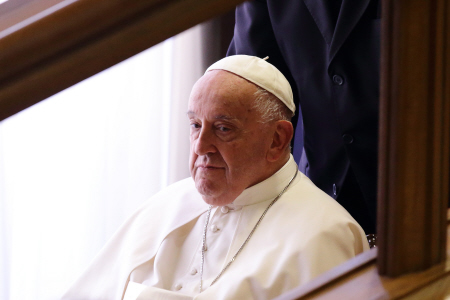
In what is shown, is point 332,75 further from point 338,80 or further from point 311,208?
point 311,208

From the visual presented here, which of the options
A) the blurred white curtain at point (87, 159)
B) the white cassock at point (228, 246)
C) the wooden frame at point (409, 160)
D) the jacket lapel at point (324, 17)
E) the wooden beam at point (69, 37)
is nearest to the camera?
the wooden beam at point (69, 37)

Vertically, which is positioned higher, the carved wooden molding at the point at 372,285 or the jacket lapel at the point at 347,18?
the jacket lapel at the point at 347,18

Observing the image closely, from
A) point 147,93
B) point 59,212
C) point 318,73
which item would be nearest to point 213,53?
point 147,93

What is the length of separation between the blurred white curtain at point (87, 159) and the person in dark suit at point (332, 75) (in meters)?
1.08

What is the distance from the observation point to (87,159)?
391 centimetres

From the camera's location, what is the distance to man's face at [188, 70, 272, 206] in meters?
2.15

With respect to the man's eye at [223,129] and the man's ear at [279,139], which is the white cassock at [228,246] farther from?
the man's eye at [223,129]

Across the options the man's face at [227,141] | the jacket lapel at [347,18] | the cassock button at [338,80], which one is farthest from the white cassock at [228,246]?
the jacket lapel at [347,18]

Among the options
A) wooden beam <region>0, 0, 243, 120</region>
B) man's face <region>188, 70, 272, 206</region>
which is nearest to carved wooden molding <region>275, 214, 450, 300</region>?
wooden beam <region>0, 0, 243, 120</region>

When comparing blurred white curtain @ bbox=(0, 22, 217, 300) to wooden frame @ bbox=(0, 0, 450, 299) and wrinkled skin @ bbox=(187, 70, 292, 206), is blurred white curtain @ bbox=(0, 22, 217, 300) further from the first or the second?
wooden frame @ bbox=(0, 0, 450, 299)

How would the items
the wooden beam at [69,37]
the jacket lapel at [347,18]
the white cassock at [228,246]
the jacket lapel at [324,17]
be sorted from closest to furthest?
the wooden beam at [69,37], the white cassock at [228,246], the jacket lapel at [347,18], the jacket lapel at [324,17]

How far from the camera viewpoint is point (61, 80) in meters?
0.41

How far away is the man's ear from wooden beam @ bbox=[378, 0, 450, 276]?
1554mm

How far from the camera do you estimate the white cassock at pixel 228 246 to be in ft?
6.45
